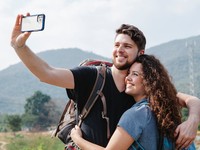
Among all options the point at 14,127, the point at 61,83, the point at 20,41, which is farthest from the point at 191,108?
the point at 14,127

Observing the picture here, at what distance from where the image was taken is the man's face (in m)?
2.93

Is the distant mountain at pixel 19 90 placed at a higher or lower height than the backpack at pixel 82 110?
lower

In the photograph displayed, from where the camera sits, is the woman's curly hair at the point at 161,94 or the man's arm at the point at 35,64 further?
the man's arm at the point at 35,64

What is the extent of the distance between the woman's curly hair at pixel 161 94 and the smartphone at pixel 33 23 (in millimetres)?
650

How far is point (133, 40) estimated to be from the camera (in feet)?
9.75

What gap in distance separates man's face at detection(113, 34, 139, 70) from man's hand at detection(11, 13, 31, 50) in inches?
23.3

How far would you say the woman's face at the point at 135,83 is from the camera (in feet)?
9.02

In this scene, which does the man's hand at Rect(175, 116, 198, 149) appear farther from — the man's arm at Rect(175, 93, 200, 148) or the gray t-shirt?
the gray t-shirt

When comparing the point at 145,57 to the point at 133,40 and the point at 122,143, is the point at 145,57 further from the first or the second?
the point at 122,143

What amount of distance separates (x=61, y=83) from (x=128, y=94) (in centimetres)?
41

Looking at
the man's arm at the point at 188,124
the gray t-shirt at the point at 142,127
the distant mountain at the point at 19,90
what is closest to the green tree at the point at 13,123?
the man's arm at the point at 188,124

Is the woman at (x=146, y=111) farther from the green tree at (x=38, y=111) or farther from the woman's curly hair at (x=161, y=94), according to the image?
the green tree at (x=38, y=111)

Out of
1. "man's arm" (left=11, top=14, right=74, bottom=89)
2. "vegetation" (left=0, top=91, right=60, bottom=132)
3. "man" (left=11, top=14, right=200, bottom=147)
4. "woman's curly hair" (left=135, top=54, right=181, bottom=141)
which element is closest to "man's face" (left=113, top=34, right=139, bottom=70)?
"man" (left=11, top=14, right=200, bottom=147)

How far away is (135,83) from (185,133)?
0.39 metres
